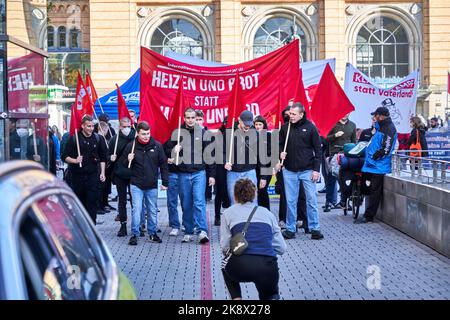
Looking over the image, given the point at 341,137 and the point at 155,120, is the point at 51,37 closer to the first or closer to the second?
the point at 341,137

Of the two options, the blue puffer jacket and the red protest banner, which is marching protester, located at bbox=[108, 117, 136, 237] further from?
the blue puffer jacket

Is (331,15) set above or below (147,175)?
above

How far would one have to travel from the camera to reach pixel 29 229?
3088mm

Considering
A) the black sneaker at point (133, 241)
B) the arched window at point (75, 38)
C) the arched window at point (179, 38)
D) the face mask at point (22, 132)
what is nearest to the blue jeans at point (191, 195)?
the black sneaker at point (133, 241)

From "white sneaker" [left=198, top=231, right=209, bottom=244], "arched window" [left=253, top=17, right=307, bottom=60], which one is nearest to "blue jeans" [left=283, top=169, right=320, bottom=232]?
"white sneaker" [left=198, top=231, right=209, bottom=244]

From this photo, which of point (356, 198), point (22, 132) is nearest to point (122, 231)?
point (356, 198)

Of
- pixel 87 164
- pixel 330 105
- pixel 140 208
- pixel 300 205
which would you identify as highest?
pixel 330 105

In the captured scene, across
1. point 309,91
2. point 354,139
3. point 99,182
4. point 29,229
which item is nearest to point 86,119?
point 99,182

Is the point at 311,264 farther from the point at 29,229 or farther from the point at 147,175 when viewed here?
the point at 29,229

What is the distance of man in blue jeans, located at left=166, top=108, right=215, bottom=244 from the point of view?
1362 centimetres

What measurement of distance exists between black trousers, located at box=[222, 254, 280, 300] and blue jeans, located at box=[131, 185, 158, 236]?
6524 mm

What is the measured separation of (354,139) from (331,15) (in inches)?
1031

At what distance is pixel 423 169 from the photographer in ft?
45.2

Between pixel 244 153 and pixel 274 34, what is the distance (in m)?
30.8
